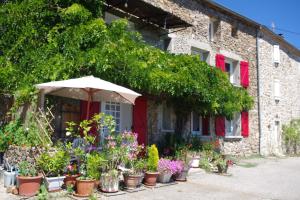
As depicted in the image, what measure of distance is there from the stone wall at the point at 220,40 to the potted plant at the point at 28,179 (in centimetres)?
626

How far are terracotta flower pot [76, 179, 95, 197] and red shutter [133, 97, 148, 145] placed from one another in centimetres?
522

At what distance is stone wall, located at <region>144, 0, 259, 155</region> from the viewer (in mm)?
14383

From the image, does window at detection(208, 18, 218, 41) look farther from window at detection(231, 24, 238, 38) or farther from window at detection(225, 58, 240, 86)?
window at detection(225, 58, 240, 86)

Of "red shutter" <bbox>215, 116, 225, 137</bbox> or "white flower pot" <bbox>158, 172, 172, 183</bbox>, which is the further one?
"red shutter" <bbox>215, 116, 225, 137</bbox>

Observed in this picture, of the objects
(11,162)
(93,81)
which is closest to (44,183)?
(11,162)

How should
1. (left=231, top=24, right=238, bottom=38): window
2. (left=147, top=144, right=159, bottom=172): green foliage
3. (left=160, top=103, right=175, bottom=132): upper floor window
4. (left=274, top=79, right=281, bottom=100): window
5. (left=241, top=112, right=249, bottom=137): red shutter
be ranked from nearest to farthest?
(left=147, top=144, right=159, bottom=172): green foliage < (left=160, top=103, right=175, bottom=132): upper floor window < (left=241, top=112, right=249, bottom=137): red shutter < (left=231, top=24, right=238, bottom=38): window < (left=274, top=79, right=281, bottom=100): window

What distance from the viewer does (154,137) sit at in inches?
507

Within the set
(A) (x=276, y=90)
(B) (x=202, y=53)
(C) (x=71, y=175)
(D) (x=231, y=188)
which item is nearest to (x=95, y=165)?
(C) (x=71, y=175)

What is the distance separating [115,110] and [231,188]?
486 cm

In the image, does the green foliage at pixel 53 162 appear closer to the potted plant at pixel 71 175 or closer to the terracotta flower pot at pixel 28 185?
the potted plant at pixel 71 175

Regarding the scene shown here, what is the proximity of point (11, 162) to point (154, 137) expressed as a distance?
6088 millimetres

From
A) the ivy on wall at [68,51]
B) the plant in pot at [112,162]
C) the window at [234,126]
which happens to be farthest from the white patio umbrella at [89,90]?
the window at [234,126]

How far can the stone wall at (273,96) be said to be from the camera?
1941 cm

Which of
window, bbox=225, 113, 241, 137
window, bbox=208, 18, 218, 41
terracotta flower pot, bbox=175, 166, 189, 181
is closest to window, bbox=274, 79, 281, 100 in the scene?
window, bbox=225, 113, 241, 137
